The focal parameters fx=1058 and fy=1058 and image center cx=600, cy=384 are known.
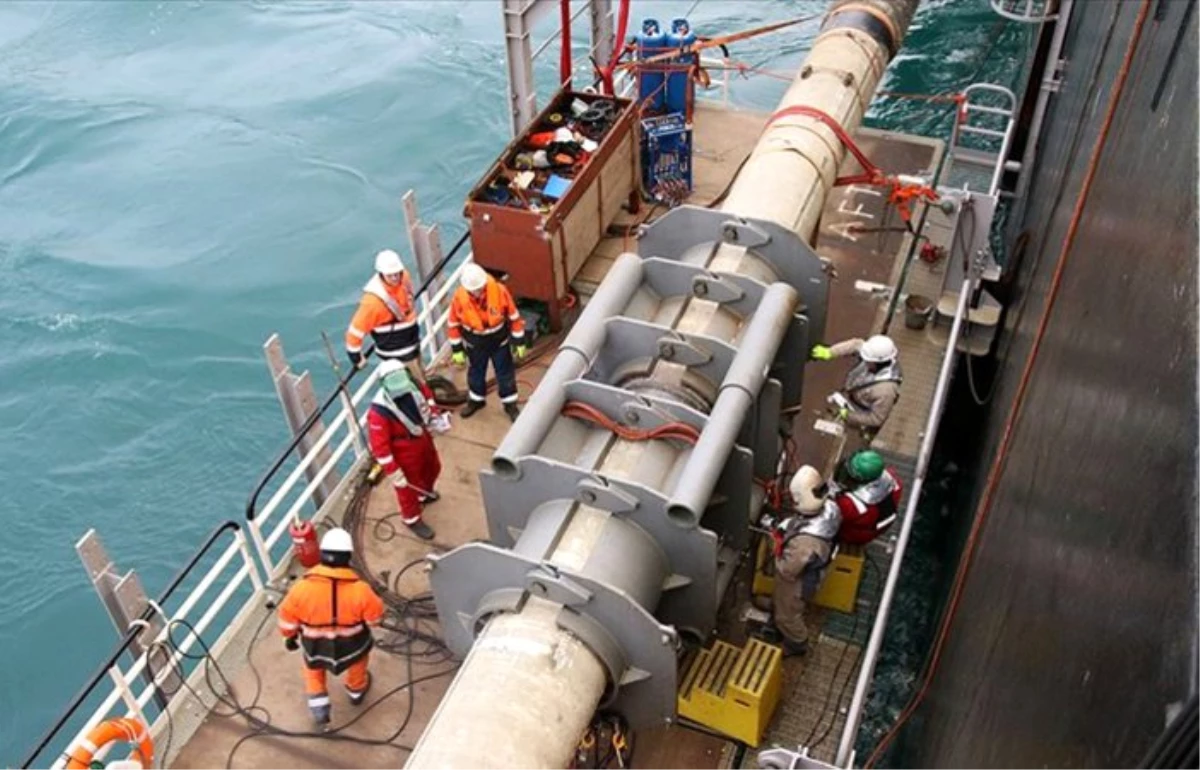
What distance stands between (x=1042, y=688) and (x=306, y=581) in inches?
208

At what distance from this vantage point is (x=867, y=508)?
8.55 m

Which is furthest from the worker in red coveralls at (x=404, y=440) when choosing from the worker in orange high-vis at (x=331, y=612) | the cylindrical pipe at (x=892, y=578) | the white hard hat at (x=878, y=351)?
the cylindrical pipe at (x=892, y=578)

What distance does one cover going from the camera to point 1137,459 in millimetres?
4348

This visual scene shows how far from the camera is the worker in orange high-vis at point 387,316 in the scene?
35.6 ft

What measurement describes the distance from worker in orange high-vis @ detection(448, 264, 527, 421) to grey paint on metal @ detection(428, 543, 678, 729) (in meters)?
4.25

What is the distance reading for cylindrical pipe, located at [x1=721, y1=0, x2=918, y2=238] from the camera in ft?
31.5

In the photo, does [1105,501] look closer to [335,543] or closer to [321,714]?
[335,543]

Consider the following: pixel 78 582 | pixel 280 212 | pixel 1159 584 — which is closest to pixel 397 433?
pixel 1159 584

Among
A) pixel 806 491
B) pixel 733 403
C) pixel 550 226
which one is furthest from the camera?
pixel 550 226

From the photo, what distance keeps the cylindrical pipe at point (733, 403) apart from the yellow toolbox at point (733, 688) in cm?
→ 169

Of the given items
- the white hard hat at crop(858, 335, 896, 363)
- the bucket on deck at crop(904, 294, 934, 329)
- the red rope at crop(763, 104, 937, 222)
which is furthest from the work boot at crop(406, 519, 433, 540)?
the bucket on deck at crop(904, 294, 934, 329)

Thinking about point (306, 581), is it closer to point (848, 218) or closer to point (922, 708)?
point (922, 708)

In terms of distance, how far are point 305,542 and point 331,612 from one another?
2151mm

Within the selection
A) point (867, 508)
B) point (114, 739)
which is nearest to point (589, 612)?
point (867, 508)
